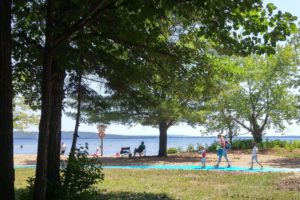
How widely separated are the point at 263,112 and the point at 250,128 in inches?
83.7

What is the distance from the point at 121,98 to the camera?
13.1 metres

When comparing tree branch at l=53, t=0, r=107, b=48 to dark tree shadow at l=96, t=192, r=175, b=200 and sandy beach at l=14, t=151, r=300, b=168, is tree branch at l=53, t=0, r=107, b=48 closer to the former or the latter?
dark tree shadow at l=96, t=192, r=175, b=200

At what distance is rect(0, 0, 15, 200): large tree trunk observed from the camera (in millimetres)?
6562

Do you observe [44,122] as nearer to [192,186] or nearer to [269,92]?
[192,186]

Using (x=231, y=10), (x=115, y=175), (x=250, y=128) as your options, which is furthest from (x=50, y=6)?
(x=250, y=128)

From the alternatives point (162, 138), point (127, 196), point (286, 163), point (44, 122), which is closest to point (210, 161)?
point (286, 163)

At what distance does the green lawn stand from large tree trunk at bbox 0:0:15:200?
531cm

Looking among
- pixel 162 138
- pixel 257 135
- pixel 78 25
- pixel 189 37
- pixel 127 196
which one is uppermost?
pixel 189 37

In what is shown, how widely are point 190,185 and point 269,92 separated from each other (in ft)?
70.5

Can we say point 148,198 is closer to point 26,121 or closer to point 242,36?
point 242,36

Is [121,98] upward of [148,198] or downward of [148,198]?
upward

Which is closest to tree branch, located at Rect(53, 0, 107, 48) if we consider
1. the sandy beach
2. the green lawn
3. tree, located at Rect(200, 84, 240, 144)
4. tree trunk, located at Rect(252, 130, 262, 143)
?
the green lawn

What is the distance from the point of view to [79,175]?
9.72m

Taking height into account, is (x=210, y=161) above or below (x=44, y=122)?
below
